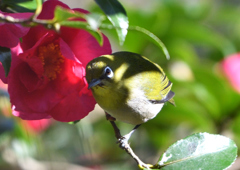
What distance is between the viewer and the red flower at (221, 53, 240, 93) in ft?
5.21

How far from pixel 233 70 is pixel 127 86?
0.78 m

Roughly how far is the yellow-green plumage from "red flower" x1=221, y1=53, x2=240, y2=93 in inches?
23.5

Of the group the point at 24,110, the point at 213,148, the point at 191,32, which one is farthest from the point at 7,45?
the point at 191,32

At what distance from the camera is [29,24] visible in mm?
463

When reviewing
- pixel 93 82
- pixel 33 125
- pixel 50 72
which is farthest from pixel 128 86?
pixel 33 125

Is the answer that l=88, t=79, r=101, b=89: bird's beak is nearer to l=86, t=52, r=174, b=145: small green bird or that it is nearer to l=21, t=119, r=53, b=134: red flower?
l=86, t=52, r=174, b=145: small green bird

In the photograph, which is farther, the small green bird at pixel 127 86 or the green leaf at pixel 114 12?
the small green bird at pixel 127 86

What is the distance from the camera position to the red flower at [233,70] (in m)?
1.59

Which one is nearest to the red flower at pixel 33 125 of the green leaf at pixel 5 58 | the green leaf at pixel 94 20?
the green leaf at pixel 5 58

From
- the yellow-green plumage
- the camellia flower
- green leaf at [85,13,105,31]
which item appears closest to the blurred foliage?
the yellow-green plumage

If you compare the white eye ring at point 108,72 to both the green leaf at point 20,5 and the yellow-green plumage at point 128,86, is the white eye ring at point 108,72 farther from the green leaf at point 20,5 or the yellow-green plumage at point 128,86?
the green leaf at point 20,5

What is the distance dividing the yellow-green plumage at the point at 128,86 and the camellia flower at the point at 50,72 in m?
0.11

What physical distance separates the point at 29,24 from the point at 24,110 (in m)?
0.25

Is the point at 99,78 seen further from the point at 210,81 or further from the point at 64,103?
the point at 210,81
